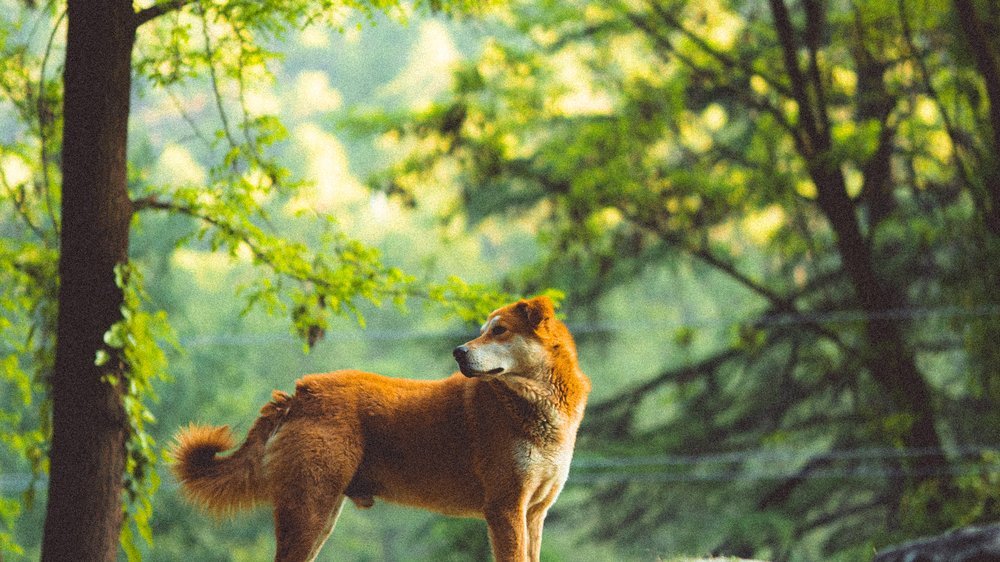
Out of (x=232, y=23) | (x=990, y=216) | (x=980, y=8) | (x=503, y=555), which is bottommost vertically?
(x=503, y=555)

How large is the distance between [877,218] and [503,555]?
10.2 m

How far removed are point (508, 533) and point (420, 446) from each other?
0.53 metres

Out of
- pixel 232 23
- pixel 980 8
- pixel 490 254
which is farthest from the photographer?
pixel 490 254

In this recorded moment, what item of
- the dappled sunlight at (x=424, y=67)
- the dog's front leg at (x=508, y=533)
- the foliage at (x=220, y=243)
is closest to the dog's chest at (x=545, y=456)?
the dog's front leg at (x=508, y=533)

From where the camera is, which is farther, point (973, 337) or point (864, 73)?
point (864, 73)

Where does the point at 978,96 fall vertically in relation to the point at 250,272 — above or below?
below

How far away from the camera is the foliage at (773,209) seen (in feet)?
37.6

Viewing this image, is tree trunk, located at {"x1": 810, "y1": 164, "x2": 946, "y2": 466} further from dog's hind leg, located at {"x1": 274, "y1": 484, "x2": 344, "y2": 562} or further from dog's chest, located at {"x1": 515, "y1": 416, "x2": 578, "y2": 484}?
dog's hind leg, located at {"x1": 274, "y1": 484, "x2": 344, "y2": 562}

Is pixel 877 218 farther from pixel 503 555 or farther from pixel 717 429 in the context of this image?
pixel 503 555

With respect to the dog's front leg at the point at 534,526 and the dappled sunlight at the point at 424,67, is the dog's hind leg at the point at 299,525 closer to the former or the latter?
the dog's front leg at the point at 534,526

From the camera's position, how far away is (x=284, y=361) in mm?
33500

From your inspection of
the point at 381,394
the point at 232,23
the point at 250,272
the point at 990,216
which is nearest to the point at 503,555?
the point at 381,394

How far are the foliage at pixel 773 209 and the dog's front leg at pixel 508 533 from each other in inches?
278

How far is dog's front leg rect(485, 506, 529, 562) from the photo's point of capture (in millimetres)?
4488
